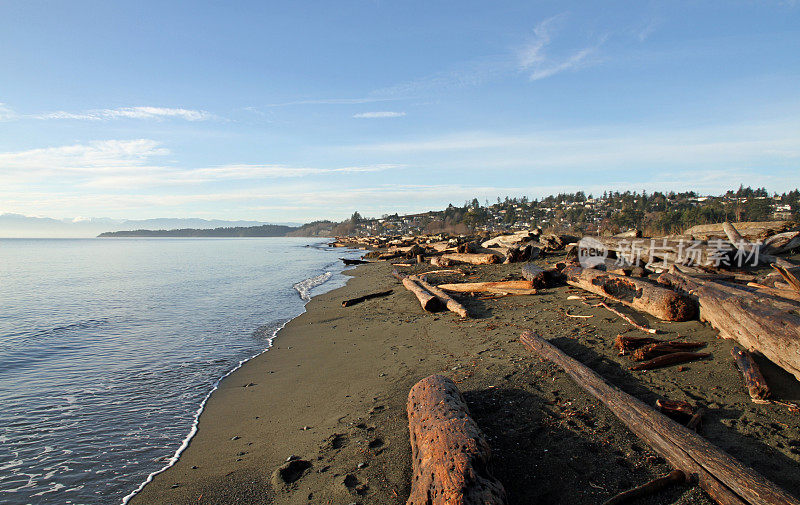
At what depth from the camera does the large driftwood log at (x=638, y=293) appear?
6.30 metres

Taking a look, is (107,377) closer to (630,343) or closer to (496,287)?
(630,343)

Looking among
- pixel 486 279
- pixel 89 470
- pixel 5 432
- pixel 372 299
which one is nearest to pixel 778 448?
pixel 89 470

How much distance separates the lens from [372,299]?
12.7 meters

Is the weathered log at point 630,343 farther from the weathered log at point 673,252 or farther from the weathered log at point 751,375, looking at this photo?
the weathered log at point 673,252

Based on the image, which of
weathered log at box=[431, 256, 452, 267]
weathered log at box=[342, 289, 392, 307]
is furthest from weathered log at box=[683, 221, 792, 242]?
weathered log at box=[342, 289, 392, 307]

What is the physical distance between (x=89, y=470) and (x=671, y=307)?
26.4ft

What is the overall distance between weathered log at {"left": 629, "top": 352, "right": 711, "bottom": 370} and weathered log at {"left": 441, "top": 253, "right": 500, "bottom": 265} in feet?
35.4

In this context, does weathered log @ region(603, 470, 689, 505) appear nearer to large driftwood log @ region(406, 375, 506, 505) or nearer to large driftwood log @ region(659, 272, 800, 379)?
large driftwood log @ region(406, 375, 506, 505)

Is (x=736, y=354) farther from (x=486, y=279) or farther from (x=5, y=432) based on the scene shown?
(x=5, y=432)

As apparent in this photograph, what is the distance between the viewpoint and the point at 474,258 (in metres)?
16.4

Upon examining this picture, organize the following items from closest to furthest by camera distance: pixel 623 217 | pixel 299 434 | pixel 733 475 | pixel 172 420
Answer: pixel 733 475 → pixel 299 434 → pixel 172 420 → pixel 623 217

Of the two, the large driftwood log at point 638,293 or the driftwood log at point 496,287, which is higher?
the large driftwood log at point 638,293

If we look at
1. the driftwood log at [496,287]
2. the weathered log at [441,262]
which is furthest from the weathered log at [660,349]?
the weathered log at [441,262]

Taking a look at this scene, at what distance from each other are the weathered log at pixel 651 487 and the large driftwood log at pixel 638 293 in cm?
422
